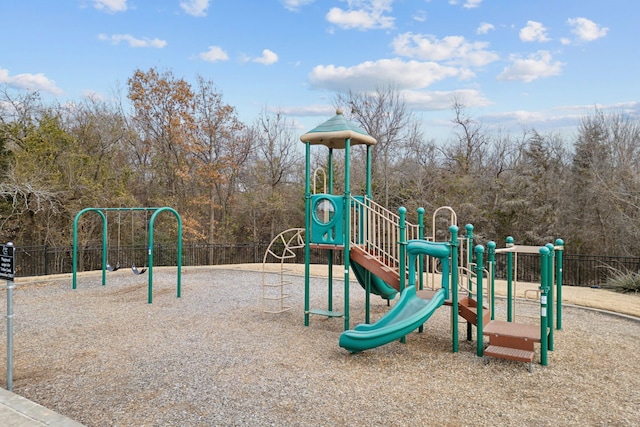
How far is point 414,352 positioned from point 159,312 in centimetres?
490

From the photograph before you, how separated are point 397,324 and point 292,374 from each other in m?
1.40

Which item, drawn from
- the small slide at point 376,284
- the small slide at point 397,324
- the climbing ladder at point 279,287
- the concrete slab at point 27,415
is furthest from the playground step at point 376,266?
the concrete slab at point 27,415

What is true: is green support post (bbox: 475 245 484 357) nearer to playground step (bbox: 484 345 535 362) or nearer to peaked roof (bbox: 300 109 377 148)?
playground step (bbox: 484 345 535 362)

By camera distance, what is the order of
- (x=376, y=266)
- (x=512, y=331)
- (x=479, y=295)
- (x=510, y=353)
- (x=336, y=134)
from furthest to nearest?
(x=336, y=134) < (x=376, y=266) < (x=479, y=295) < (x=512, y=331) < (x=510, y=353)

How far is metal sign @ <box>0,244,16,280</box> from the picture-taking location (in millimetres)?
4398

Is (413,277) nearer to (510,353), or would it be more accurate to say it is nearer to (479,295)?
(479,295)

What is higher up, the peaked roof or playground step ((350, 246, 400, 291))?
the peaked roof

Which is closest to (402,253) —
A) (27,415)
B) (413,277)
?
(413,277)

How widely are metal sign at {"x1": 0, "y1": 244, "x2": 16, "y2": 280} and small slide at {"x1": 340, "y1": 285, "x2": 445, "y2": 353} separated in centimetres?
364

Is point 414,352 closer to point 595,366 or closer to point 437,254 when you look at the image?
point 437,254

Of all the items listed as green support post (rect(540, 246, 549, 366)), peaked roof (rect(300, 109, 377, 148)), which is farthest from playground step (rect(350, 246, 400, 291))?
green support post (rect(540, 246, 549, 366))

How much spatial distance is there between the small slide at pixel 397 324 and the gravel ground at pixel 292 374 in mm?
249

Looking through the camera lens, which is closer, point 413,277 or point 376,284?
point 413,277

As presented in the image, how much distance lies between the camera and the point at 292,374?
508 cm
